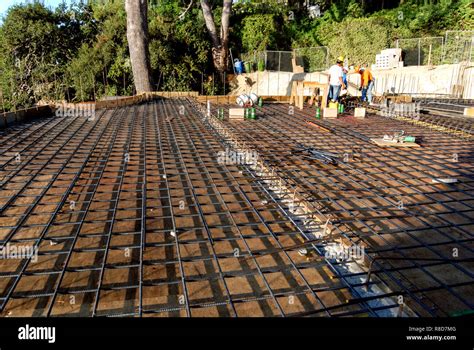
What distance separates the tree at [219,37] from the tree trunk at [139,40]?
215 inches

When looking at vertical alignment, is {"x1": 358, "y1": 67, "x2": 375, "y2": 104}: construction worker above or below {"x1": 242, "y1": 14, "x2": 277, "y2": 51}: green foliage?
below

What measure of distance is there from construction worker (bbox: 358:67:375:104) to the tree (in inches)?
395

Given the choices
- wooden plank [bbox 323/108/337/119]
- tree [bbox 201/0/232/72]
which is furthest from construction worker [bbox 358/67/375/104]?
tree [bbox 201/0/232/72]

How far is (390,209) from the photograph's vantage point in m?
4.06

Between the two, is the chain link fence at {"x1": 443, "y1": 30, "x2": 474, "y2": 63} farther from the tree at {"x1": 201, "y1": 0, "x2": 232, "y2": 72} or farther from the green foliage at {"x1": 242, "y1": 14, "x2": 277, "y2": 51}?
the tree at {"x1": 201, "y1": 0, "x2": 232, "y2": 72}

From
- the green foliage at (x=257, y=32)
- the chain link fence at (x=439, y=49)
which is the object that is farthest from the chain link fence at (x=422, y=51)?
the green foliage at (x=257, y=32)

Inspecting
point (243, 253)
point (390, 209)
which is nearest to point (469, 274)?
point (390, 209)

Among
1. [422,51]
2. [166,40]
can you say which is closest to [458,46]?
[422,51]

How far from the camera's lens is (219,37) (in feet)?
66.2

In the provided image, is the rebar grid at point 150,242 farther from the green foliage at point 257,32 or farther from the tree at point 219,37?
the green foliage at point 257,32

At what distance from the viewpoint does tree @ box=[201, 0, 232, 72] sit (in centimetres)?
1905

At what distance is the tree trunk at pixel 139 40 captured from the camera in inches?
561

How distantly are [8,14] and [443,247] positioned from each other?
68.9 feet
